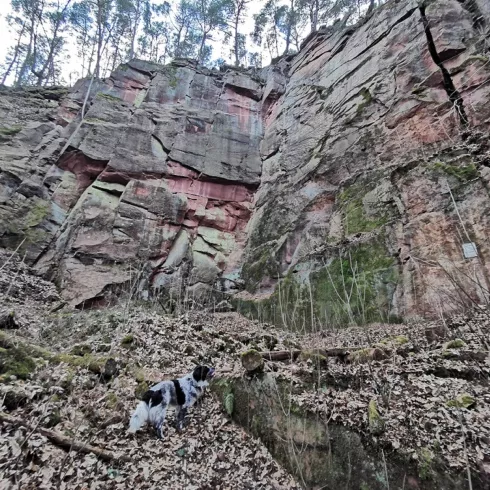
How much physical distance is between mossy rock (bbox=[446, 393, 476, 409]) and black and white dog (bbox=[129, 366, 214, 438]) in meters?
A: 3.17

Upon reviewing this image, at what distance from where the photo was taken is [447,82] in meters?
8.47

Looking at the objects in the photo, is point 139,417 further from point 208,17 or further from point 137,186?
point 208,17

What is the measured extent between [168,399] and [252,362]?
125 cm

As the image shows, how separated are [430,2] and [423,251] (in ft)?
32.6

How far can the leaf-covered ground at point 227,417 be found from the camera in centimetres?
281

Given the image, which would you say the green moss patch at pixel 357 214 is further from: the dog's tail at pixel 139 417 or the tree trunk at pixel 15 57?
the tree trunk at pixel 15 57

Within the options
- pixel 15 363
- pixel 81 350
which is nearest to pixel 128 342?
pixel 81 350

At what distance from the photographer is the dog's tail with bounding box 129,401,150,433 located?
3621 millimetres

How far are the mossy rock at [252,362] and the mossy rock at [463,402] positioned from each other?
2.26 meters

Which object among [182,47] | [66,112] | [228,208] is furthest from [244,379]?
Answer: [182,47]

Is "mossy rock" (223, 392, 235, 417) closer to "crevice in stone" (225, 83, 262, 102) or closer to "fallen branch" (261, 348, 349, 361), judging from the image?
"fallen branch" (261, 348, 349, 361)

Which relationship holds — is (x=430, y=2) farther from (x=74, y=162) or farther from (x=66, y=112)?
(x=66, y=112)

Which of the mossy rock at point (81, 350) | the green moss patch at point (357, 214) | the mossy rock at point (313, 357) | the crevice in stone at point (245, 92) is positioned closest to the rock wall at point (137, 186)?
the crevice in stone at point (245, 92)

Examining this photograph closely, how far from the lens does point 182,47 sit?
26.0 metres
